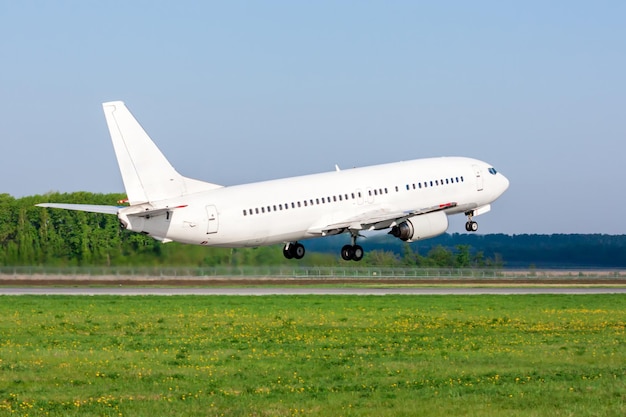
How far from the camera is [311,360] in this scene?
40.5 m

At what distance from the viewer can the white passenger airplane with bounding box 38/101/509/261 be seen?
2501 inches

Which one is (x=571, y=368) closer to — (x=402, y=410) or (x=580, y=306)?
(x=402, y=410)

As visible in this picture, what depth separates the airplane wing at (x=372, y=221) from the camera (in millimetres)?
70375

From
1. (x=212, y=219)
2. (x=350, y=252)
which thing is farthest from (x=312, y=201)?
(x=212, y=219)

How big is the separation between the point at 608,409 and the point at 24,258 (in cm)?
5562

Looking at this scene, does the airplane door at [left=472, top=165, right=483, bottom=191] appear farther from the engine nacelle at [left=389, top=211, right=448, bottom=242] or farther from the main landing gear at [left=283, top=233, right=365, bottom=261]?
the main landing gear at [left=283, top=233, right=365, bottom=261]

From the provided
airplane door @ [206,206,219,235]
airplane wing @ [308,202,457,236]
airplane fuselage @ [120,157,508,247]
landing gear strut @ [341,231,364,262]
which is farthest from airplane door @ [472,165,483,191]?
airplane door @ [206,206,219,235]

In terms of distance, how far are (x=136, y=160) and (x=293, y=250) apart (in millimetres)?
15333

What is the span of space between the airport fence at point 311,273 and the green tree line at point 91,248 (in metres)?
1.25

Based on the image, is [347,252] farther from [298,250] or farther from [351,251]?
[298,250]

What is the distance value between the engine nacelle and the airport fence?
12592mm

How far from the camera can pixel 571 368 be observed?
3859cm

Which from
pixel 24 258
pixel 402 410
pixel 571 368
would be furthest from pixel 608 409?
pixel 24 258

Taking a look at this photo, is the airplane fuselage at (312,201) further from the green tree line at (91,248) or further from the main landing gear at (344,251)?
the green tree line at (91,248)
